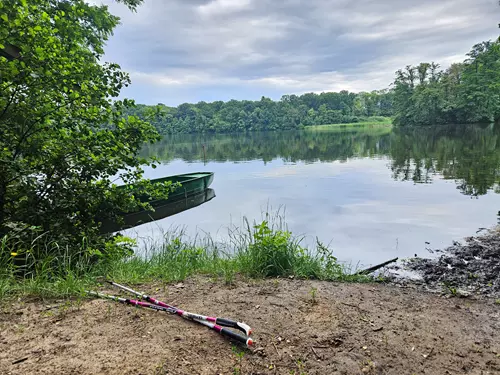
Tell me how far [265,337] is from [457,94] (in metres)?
62.8

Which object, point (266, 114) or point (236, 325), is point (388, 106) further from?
point (236, 325)

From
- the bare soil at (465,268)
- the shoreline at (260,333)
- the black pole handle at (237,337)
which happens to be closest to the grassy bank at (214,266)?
the shoreline at (260,333)

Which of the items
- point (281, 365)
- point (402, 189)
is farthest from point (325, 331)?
point (402, 189)

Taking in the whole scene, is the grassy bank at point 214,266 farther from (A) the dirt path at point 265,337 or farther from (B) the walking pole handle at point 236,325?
(B) the walking pole handle at point 236,325

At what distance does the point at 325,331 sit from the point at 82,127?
4.18 metres

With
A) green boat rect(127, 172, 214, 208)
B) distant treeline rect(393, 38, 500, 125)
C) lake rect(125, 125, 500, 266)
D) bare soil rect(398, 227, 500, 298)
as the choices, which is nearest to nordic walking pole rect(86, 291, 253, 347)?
bare soil rect(398, 227, 500, 298)

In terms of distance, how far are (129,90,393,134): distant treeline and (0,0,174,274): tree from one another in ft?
287

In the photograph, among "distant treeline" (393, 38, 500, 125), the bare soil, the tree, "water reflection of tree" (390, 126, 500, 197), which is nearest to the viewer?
the tree

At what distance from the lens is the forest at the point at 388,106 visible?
49.9m

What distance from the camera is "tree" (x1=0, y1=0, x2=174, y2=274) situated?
3.89 m

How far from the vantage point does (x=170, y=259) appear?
4.93 m

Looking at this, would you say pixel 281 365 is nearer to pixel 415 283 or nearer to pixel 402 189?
pixel 415 283

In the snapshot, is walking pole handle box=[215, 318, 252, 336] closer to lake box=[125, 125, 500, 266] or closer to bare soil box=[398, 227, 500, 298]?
bare soil box=[398, 227, 500, 298]

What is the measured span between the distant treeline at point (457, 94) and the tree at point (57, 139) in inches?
2117
